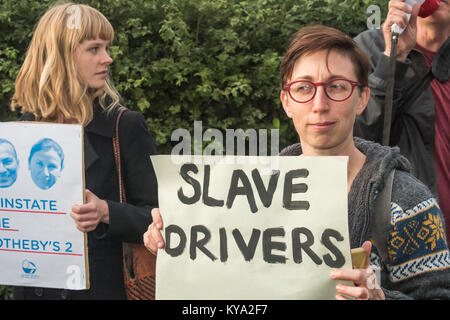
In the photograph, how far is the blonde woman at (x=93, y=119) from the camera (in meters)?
2.48

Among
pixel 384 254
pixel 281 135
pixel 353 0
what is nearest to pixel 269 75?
pixel 281 135

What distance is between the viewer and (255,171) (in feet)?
5.86

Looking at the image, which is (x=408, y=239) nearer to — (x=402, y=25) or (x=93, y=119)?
(x=402, y=25)

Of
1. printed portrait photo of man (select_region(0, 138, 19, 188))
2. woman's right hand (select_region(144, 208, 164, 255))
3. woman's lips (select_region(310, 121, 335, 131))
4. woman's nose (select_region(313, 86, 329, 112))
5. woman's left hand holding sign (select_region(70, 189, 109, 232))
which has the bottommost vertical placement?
woman's left hand holding sign (select_region(70, 189, 109, 232))

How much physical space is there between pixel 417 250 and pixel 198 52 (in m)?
2.73

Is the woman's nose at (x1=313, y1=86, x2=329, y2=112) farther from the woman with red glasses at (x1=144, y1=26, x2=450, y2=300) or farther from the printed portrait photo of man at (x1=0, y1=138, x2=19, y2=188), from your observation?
the printed portrait photo of man at (x1=0, y1=138, x2=19, y2=188)

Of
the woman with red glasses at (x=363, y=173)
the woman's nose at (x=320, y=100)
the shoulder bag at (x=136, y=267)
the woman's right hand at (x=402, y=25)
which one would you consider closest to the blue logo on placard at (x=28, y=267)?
the shoulder bag at (x=136, y=267)

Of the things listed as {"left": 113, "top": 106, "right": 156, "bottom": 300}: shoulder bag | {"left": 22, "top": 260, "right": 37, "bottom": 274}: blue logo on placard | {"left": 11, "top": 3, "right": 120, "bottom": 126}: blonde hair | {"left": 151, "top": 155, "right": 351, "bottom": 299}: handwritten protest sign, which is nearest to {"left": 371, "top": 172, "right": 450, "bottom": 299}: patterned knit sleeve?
{"left": 151, "top": 155, "right": 351, "bottom": 299}: handwritten protest sign

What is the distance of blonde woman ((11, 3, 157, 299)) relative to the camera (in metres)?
2.48

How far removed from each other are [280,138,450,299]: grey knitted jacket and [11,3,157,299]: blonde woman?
3.13 feet

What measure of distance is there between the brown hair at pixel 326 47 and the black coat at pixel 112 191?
2.52 ft

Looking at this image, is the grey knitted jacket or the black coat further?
the black coat

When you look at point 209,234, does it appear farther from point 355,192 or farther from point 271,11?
point 271,11

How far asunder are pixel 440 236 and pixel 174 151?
2532 mm
